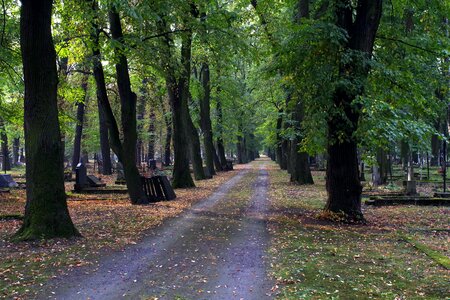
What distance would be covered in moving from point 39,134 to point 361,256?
6.34 meters

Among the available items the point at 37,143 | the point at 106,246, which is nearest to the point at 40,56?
the point at 37,143

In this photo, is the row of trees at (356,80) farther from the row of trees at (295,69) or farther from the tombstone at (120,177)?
the tombstone at (120,177)

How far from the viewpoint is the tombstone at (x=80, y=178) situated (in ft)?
63.7

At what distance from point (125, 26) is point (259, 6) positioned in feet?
19.1

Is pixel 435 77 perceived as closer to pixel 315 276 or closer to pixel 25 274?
pixel 315 276

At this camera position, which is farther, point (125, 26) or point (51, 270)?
point (125, 26)

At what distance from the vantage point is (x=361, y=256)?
24.7 feet

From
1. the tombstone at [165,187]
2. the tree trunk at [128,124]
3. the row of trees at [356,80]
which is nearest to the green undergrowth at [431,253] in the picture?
the row of trees at [356,80]

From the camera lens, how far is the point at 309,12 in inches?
829

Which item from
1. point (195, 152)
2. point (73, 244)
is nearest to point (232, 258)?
point (73, 244)

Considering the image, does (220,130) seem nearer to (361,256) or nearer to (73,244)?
(73,244)

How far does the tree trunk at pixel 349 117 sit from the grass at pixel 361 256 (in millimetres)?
742

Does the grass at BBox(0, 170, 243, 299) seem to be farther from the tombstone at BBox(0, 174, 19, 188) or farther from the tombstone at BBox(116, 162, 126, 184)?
the tombstone at BBox(116, 162, 126, 184)

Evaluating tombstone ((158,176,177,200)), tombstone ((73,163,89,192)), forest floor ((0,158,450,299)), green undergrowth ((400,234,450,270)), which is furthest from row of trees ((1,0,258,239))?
green undergrowth ((400,234,450,270))
